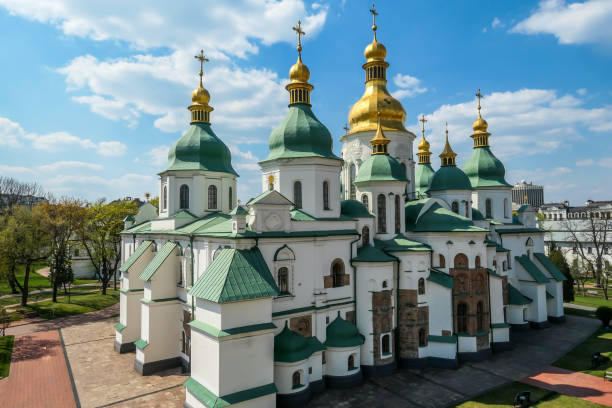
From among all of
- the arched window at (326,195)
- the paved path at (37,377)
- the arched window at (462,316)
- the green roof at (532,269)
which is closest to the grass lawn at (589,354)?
the green roof at (532,269)

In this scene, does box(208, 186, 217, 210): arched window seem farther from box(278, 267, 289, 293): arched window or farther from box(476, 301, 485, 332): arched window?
box(476, 301, 485, 332): arched window

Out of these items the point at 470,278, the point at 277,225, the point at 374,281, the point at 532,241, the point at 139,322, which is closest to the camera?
the point at 277,225

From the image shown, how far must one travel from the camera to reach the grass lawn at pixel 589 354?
65.5 feet

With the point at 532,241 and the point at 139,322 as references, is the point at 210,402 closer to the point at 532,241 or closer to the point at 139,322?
the point at 139,322

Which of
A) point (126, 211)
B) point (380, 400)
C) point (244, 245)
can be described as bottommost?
point (380, 400)

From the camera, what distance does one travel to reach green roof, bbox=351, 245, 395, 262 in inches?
776

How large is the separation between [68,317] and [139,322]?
1278 cm

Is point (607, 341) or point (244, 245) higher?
point (244, 245)

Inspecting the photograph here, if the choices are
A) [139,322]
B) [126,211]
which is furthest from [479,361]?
[126,211]

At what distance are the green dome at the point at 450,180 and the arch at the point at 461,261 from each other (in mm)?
7013

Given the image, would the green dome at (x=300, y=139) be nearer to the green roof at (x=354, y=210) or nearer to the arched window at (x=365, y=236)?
the green roof at (x=354, y=210)

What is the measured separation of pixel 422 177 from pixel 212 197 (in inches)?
764

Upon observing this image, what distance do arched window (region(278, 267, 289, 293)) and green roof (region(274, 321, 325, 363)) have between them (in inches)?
71.9

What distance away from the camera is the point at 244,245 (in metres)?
16.4
